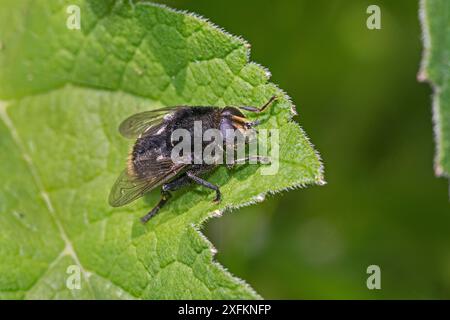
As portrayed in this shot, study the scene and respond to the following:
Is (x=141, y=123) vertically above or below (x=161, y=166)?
above

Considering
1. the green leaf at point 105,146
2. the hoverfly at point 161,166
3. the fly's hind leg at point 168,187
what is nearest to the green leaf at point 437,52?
the green leaf at point 105,146

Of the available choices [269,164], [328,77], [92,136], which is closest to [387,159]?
[328,77]

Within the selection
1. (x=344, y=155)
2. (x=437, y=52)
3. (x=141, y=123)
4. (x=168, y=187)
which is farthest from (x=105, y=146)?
(x=437, y=52)

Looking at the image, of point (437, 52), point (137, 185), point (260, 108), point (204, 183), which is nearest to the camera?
point (437, 52)

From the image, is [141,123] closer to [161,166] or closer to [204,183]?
[161,166]

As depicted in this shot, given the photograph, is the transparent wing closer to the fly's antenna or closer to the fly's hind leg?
the fly's hind leg

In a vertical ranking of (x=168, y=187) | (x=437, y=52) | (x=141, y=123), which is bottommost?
(x=168, y=187)

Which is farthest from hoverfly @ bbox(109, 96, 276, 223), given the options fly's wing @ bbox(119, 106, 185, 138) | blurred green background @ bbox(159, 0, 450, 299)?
blurred green background @ bbox(159, 0, 450, 299)
